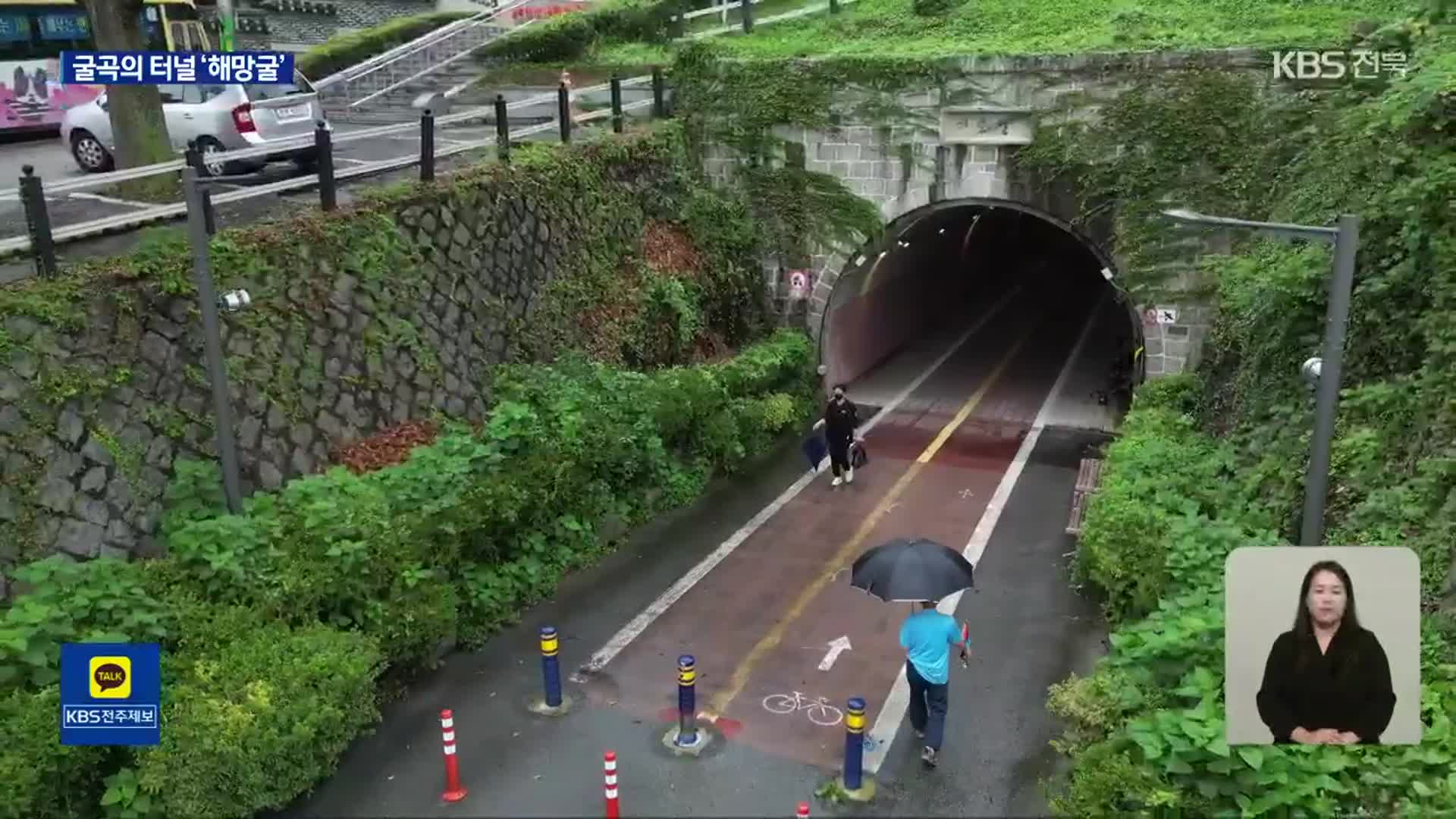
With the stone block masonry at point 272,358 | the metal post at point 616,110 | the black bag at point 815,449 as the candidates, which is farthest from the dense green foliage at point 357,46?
the black bag at point 815,449

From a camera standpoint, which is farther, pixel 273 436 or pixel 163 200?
pixel 163 200

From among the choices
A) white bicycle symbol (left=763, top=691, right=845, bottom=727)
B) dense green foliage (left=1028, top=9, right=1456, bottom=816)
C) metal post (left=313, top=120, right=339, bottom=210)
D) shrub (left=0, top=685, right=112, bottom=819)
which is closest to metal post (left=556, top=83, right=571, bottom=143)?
metal post (left=313, top=120, right=339, bottom=210)

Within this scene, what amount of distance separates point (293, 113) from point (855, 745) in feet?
40.4

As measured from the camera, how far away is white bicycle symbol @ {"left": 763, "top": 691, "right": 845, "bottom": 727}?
8.97 metres

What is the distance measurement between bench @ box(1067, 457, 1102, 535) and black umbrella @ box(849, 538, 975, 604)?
14.5 feet

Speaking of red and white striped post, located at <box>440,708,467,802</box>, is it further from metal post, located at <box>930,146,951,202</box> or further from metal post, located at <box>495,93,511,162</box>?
metal post, located at <box>930,146,951,202</box>

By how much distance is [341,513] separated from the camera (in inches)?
370

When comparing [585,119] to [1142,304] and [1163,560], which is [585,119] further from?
[1163,560]

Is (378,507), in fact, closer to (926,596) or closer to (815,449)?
(926,596)

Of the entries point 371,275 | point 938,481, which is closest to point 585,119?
point 371,275

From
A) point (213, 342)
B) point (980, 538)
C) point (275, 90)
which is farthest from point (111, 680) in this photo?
point (275, 90)

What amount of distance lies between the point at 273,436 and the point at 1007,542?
8.60 m

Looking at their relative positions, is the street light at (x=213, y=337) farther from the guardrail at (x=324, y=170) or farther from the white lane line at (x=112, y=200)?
the white lane line at (x=112, y=200)

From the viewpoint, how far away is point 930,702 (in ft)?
26.9
